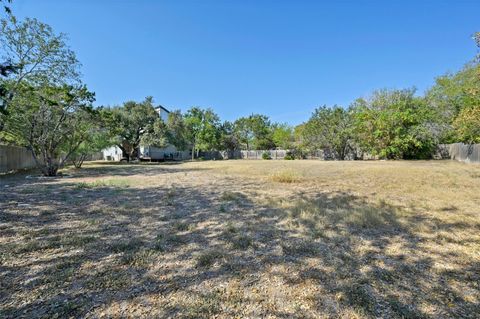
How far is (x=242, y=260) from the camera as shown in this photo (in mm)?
2400

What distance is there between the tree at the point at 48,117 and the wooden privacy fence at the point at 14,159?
753mm

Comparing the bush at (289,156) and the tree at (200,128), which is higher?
the tree at (200,128)

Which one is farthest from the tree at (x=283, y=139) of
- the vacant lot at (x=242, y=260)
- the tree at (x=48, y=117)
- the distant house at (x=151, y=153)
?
the vacant lot at (x=242, y=260)

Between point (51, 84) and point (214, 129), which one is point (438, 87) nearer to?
point (214, 129)

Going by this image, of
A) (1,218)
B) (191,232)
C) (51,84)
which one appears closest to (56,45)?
(51,84)

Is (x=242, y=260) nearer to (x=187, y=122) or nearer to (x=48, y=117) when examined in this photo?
(x=48, y=117)

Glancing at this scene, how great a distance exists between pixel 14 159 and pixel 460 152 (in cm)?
2821

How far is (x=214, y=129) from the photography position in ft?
107

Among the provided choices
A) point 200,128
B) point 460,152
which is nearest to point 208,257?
point 460,152

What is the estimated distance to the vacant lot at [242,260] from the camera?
1.69 metres

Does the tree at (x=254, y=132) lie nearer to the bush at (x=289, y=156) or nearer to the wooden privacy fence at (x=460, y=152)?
the bush at (x=289, y=156)

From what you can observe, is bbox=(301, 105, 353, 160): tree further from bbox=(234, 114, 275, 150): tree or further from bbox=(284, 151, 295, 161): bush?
bbox=(234, 114, 275, 150): tree

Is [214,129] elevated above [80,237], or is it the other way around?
[214,129]

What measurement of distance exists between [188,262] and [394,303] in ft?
5.79
